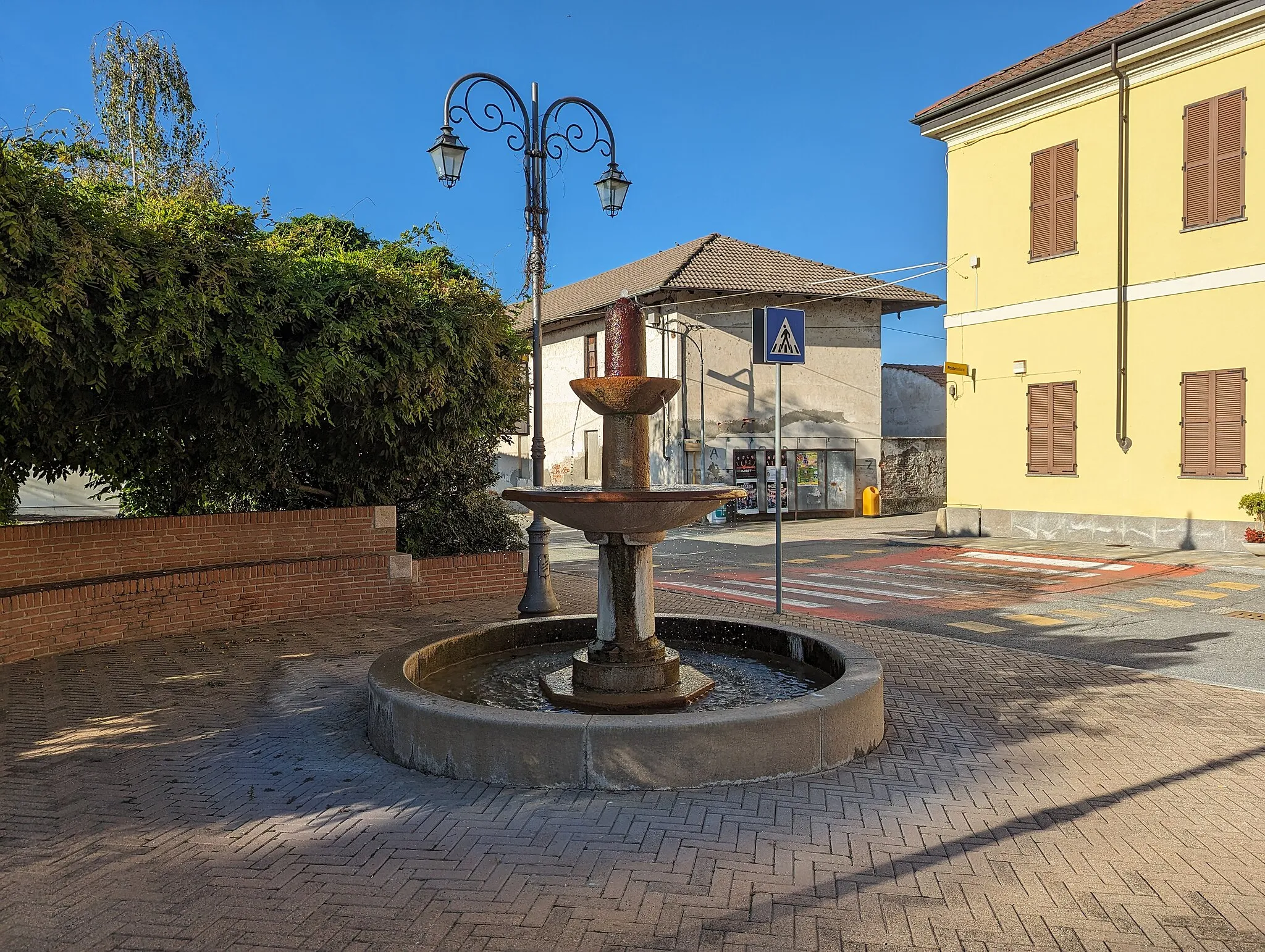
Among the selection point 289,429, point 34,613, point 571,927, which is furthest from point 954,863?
point 289,429

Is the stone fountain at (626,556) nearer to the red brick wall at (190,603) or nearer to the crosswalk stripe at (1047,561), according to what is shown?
the red brick wall at (190,603)

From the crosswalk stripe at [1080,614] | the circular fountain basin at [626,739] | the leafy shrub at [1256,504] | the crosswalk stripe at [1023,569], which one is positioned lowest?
the crosswalk stripe at [1080,614]

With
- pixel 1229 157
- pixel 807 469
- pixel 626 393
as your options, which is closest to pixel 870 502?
pixel 807 469

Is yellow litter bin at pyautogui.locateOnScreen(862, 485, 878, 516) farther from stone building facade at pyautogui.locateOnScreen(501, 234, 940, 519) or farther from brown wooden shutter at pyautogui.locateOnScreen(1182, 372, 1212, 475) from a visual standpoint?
brown wooden shutter at pyautogui.locateOnScreen(1182, 372, 1212, 475)

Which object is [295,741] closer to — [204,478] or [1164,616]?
[204,478]

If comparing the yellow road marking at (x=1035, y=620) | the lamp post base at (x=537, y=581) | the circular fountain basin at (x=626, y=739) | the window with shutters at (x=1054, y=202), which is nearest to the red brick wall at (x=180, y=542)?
the lamp post base at (x=537, y=581)

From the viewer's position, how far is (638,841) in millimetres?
4043

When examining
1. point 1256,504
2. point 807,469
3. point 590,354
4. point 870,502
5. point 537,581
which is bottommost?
point 537,581

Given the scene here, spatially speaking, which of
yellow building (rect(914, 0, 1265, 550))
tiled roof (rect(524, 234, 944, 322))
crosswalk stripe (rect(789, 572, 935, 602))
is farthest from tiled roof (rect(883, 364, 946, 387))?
crosswalk stripe (rect(789, 572, 935, 602))

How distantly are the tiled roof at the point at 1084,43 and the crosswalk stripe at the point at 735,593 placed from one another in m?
12.7

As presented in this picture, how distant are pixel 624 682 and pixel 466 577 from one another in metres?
5.79

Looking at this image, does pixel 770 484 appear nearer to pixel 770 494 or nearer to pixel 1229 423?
pixel 770 494

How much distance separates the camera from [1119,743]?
5574 millimetres

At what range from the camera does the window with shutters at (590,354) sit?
2948cm
